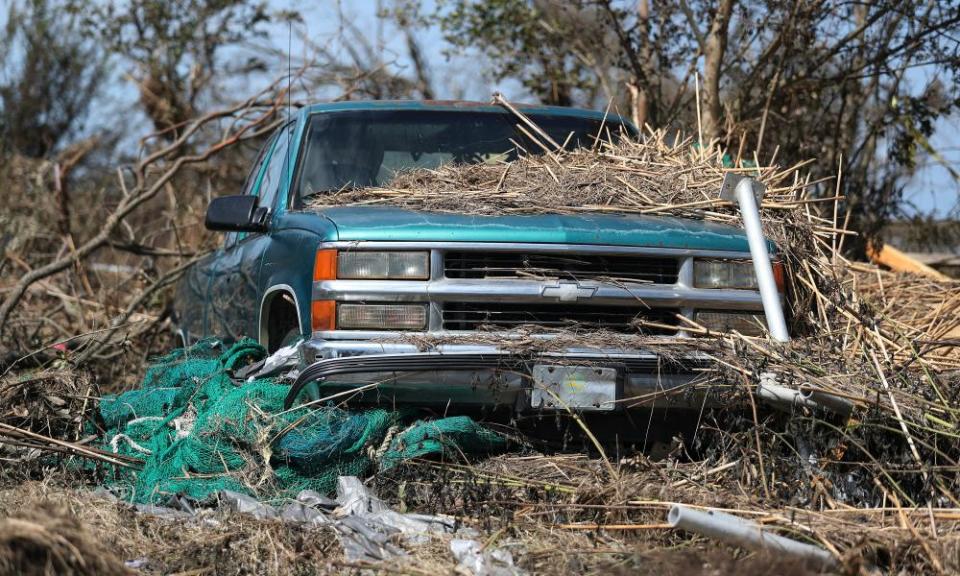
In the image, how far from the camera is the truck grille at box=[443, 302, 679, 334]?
454 centimetres

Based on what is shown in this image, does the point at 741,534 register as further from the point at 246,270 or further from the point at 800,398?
the point at 246,270

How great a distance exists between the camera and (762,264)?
4.49m

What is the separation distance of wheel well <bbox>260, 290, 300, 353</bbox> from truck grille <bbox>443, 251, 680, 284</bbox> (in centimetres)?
108

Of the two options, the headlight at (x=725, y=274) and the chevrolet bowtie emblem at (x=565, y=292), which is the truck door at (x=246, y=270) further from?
the headlight at (x=725, y=274)

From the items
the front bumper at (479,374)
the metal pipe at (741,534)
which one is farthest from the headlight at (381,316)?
the metal pipe at (741,534)

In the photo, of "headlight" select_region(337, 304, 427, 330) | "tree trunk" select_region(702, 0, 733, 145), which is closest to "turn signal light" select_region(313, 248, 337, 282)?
"headlight" select_region(337, 304, 427, 330)

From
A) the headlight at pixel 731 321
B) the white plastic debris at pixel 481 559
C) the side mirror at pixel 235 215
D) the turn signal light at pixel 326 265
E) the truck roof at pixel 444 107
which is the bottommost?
the white plastic debris at pixel 481 559

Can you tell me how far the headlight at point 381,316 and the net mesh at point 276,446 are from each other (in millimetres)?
341

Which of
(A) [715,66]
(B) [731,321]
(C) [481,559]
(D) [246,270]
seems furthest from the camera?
(A) [715,66]

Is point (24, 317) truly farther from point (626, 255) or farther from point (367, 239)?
point (626, 255)

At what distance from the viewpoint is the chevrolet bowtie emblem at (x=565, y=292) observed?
4.48 meters

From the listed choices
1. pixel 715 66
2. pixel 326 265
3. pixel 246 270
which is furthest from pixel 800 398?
pixel 715 66

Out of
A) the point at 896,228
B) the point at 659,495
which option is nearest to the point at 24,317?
the point at 659,495

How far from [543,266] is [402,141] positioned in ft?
5.10
